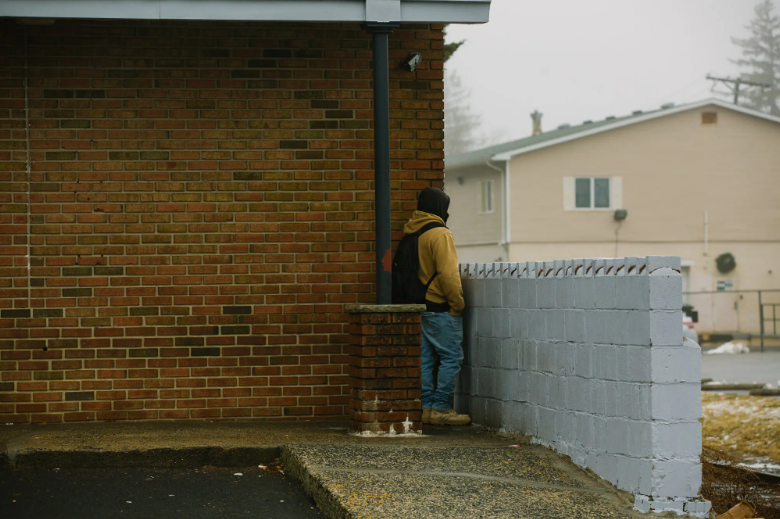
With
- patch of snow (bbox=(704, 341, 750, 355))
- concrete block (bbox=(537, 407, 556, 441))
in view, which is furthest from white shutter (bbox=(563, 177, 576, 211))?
concrete block (bbox=(537, 407, 556, 441))

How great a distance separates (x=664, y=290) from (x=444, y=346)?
2905mm

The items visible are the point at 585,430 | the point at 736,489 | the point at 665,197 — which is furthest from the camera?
the point at 665,197

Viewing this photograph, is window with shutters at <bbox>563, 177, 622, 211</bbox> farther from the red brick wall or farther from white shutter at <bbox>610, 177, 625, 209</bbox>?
the red brick wall

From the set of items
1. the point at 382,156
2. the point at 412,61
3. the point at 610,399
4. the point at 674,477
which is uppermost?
the point at 412,61

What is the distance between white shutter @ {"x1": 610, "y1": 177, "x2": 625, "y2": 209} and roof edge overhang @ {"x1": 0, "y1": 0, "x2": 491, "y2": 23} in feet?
96.1

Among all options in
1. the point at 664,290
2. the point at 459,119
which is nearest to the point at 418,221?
the point at 664,290

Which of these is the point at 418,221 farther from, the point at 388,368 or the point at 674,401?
the point at 674,401

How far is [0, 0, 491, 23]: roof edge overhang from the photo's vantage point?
21.9 feet

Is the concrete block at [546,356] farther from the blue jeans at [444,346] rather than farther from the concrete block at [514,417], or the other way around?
the blue jeans at [444,346]

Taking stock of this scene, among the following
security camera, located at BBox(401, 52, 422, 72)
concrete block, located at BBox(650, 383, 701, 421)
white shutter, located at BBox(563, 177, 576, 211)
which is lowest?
concrete block, located at BBox(650, 383, 701, 421)

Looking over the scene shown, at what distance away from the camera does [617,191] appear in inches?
1394

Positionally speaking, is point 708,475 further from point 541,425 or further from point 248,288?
point 248,288

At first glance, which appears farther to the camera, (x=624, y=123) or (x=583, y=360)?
(x=624, y=123)

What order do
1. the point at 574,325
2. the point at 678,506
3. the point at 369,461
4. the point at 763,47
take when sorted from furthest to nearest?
the point at 763,47
the point at 574,325
the point at 369,461
the point at 678,506
